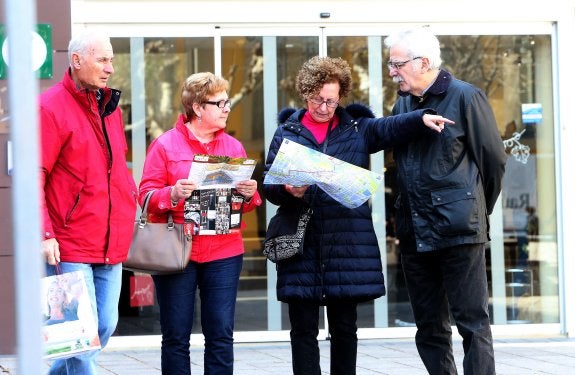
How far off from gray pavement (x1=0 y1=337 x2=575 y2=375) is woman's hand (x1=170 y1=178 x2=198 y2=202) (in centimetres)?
239

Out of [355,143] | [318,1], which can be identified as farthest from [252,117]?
[355,143]

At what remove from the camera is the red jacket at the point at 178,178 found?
5.53 metres

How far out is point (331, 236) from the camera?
5.61 meters

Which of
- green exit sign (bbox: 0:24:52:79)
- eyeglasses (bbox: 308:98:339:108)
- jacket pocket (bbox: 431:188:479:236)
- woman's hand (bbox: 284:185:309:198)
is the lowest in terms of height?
jacket pocket (bbox: 431:188:479:236)

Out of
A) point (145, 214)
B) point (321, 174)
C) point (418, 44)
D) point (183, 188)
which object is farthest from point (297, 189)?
point (418, 44)

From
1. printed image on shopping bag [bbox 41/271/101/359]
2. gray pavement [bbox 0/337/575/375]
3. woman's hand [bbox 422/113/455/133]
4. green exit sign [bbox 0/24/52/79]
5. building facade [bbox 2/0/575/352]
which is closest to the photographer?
printed image on shopping bag [bbox 41/271/101/359]

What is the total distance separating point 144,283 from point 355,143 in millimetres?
3680

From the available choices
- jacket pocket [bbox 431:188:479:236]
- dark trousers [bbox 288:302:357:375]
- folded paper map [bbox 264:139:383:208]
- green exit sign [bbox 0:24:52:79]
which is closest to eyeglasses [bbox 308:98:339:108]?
folded paper map [bbox 264:139:383:208]

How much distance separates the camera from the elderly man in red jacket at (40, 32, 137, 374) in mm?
4969

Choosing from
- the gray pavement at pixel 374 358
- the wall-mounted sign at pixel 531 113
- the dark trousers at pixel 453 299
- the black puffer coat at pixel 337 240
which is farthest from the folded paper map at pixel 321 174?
the wall-mounted sign at pixel 531 113

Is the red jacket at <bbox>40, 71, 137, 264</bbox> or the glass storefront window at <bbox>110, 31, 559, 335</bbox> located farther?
the glass storefront window at <bbox>110, 31, 559, 335</bbox>

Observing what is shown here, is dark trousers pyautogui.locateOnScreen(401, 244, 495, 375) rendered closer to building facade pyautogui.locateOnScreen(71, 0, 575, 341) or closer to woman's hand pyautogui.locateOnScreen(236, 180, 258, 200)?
woman's hand pyautogui.locateOnScreen(236, 180, 258, 200)

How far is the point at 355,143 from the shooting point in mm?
5684

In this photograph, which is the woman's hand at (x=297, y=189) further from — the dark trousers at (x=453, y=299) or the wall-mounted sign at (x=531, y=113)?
the wall-mounted sign at (x=531, y=113)
